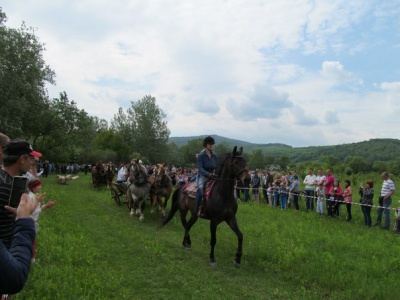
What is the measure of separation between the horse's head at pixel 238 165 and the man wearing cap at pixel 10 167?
18.4 ft

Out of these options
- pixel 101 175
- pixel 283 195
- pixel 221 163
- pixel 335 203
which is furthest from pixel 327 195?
pixel 101 175

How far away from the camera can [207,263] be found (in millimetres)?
8500

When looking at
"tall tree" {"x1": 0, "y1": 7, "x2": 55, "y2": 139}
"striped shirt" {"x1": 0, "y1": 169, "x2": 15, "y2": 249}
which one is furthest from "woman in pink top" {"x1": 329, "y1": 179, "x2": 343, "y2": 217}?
"tall tree" {"x1": 0, "y1": 7, "x2": 55, "y2": 139}

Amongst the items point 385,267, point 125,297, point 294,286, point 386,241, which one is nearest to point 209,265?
point 294,286

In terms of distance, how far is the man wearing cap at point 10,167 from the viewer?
2959 mm

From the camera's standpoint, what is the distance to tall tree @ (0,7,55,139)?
27.2 meters

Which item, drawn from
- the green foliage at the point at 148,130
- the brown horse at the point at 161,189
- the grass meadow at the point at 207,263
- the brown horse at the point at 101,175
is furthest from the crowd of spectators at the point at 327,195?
the green foliage at the point at 148,130

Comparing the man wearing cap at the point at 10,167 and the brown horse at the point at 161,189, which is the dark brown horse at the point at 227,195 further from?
the brown horse at the point at 161,189

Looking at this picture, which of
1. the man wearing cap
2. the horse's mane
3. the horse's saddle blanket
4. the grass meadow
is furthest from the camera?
the horse's saddle blanket

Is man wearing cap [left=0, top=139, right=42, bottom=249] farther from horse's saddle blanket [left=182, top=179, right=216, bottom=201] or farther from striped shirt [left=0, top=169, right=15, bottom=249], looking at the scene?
horse's saddle blanket [left=182, top=179, right=216, bottom=201]

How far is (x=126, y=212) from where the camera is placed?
51.9ft

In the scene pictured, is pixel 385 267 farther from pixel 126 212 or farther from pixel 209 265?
pixel 126 212

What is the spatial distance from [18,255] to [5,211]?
1.37m

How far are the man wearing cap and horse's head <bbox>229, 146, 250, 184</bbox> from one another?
18.4ft
